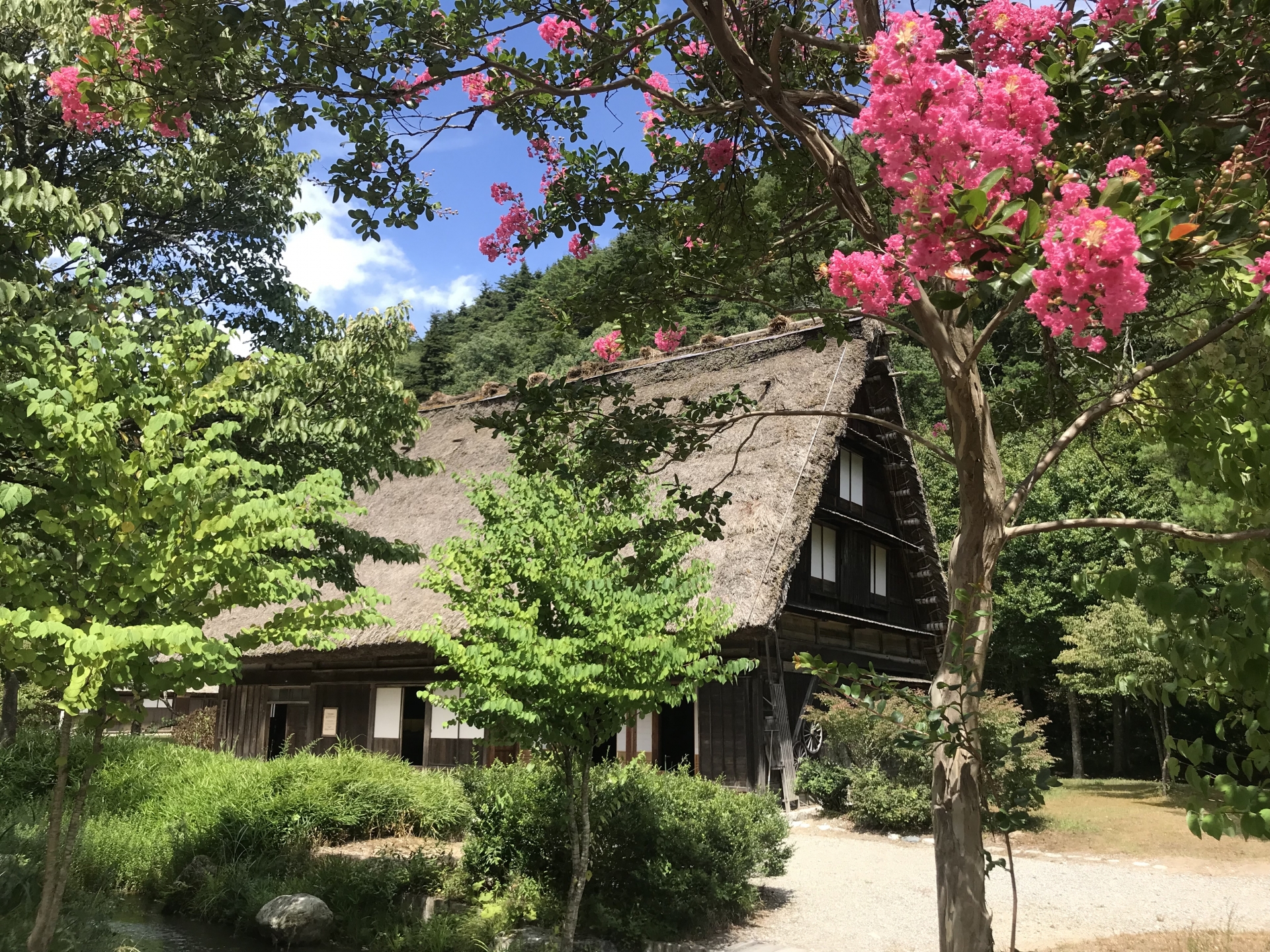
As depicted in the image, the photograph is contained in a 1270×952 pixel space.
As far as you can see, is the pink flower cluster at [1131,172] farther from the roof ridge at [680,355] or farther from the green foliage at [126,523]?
the roof ridge at [680,355]

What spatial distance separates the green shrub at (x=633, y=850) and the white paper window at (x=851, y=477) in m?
9.01

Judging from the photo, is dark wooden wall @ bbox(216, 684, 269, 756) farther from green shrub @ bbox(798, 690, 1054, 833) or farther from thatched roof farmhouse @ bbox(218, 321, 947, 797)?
green shrub @ bbox(798, 690, 1054, 833)

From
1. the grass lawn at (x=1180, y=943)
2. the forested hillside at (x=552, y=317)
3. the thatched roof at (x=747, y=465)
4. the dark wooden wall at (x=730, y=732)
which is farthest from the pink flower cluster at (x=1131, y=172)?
the dark wooden wall at (x=730, y=732)

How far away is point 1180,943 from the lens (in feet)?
21.6

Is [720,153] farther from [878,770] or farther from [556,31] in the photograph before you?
[878,770]

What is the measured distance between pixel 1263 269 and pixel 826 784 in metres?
12.7

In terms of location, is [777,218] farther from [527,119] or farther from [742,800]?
[742,800]

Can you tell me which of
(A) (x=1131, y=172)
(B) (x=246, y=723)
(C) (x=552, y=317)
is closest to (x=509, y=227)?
(C) (x=552, y=317)

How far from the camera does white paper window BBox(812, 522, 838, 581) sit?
A: 15.8m

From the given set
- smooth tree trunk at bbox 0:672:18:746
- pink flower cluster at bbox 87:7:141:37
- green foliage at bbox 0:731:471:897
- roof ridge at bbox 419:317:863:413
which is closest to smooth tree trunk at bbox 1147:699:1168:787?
roof ridge at bbox 419:317:863:413

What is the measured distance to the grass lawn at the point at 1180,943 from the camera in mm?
6270

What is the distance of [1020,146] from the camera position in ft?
7.32

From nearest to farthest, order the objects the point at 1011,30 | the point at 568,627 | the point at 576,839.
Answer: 1. the point at 1011,30
2. the point at 576,839
3. the point at 568,627

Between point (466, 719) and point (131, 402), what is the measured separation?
3.45 meters
